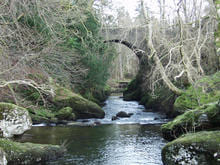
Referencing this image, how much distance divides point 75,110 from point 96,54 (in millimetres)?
5497

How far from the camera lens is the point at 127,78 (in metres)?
49.2

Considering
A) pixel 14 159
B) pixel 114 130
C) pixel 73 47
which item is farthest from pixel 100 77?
pixel 14 159

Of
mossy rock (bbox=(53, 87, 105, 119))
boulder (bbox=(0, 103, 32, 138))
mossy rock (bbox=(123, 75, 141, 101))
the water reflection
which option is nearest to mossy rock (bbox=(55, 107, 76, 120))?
mossy rock (bbox=(53, 87, 105, 119))

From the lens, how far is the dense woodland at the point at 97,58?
27.1 ft

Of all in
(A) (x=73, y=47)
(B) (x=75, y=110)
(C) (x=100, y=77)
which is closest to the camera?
(B) (x=75, y=110)

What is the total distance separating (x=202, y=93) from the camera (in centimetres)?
1019

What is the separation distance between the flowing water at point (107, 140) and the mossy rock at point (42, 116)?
1366 millimetres

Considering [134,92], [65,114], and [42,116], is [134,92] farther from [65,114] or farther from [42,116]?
[42,116]

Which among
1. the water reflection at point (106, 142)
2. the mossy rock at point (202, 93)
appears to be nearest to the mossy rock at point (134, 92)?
the water reflection at point (106, 142)

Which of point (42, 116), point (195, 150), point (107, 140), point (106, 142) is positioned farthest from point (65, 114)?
point (195, 150)

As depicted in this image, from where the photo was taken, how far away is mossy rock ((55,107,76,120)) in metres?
16.2

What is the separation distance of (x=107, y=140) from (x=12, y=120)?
397cm

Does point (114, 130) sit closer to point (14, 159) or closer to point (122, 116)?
point (122, 116)

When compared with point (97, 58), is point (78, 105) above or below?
below
